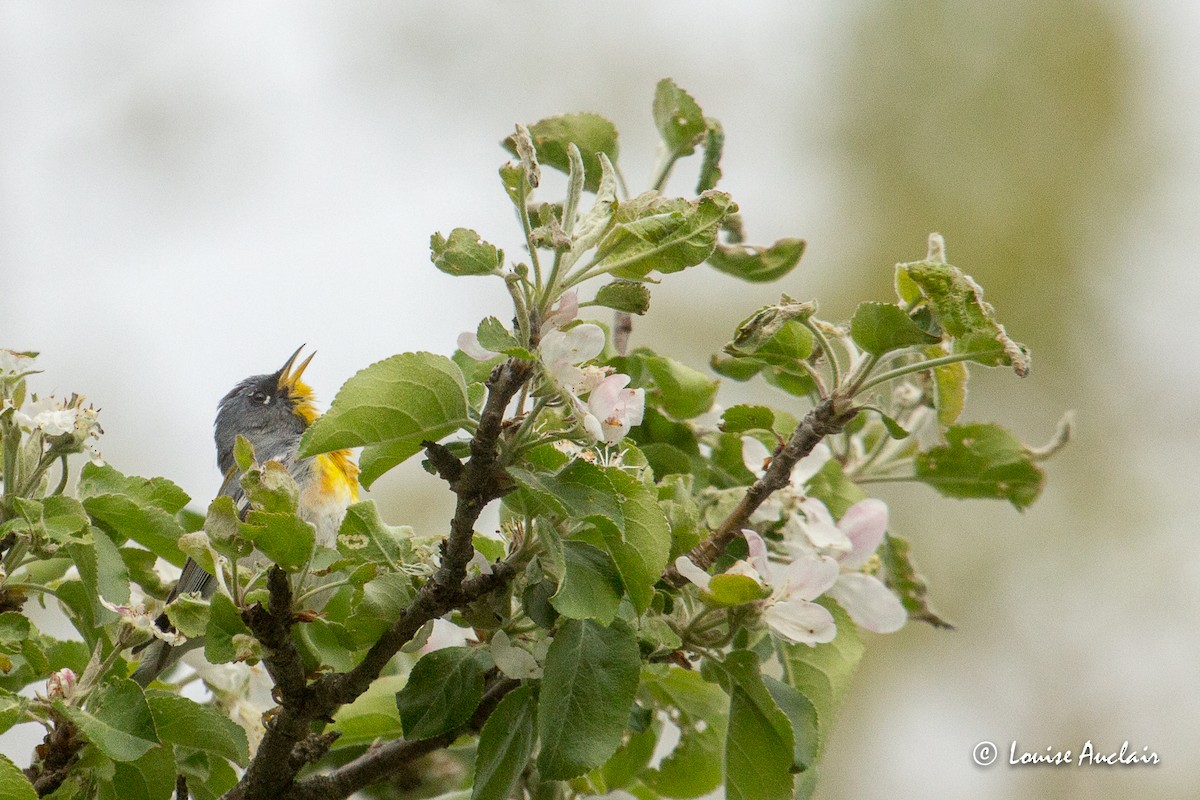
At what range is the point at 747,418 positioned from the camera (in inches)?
96.8

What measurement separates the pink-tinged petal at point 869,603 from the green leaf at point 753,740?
41 centimetres

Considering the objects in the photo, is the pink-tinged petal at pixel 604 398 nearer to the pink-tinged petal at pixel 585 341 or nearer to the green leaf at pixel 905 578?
the pink-tinged petal at pixel 585 341

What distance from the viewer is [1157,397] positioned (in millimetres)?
9820

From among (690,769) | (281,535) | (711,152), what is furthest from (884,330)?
(690,769)

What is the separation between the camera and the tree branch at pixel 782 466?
6.72ft

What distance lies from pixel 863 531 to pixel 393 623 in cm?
103

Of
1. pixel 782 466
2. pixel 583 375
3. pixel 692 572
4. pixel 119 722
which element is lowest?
pixel 119 722

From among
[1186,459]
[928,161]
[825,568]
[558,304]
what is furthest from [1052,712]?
[558,304]

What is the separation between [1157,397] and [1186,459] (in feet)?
1.78

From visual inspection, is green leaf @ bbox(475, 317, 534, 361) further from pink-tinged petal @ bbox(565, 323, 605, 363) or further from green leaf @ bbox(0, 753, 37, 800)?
green leaf @ bbox(0, 753, 37, 800)

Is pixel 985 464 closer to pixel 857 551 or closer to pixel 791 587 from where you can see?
pixel 857 551

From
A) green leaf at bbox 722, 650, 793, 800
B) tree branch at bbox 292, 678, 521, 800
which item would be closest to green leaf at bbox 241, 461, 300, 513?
tree branch at bbox 292, 678, 521, 800

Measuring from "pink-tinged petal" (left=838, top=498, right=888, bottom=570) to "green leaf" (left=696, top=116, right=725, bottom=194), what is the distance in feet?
2.56

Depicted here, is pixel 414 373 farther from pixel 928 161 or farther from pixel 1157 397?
pixel 928 161
